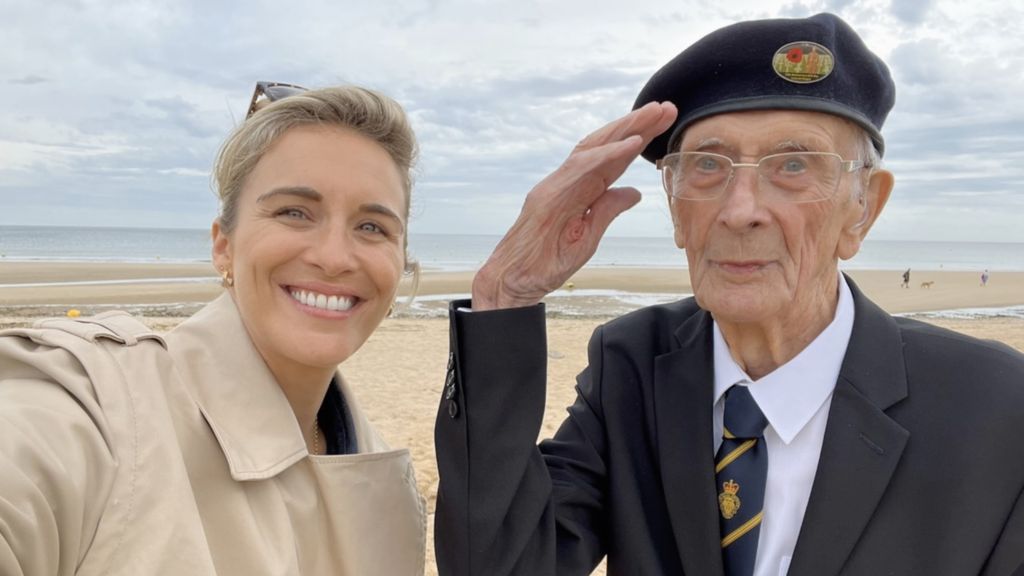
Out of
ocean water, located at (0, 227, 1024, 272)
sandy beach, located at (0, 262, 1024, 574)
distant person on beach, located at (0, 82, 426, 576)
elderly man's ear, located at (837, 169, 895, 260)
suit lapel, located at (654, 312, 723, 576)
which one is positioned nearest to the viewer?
distant person on beach, located at (0, 82, 426, 576)

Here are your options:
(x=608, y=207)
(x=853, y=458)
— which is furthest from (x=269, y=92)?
(x=853, y=458)

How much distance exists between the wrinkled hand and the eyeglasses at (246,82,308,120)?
792 mm

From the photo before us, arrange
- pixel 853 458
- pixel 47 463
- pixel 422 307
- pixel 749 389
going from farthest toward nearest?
pixel 422 307
pixel 749 389
pixel 853 458
pixel 47 463

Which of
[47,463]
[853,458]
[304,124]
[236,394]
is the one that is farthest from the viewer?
[304,124]

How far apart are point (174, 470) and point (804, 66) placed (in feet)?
5.60

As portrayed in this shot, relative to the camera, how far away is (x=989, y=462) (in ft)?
5.33

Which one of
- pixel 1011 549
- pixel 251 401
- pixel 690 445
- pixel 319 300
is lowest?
pixel 1011 549

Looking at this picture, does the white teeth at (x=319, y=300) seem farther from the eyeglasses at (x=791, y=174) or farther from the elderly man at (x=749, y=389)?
the eyeglasses at (x=791, y=174)

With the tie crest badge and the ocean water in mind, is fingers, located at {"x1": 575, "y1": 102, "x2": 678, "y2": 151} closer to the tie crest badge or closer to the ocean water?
the tie crest badge

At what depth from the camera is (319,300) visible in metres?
2.00

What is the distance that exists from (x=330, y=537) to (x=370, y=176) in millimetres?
947

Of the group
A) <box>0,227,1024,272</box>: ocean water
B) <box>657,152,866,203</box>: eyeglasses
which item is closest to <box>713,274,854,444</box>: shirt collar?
<box>657,152,866,203</box>: eyeglasses

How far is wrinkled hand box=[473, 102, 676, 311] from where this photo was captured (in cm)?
183

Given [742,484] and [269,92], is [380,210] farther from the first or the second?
[742,484]
